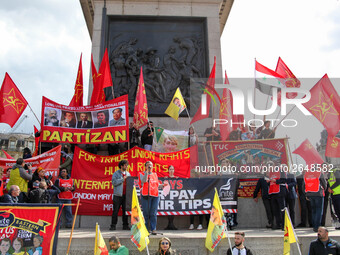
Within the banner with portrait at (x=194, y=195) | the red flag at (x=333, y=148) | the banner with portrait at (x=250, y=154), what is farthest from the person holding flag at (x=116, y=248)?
the red flag at (x=333, y=148)

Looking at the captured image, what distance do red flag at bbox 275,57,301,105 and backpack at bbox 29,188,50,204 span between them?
852 cm

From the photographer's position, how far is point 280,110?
1256cm

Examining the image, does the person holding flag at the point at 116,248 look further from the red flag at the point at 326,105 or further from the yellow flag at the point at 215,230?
the red flag at the point at 326,105

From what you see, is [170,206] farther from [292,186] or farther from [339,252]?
[339,252]

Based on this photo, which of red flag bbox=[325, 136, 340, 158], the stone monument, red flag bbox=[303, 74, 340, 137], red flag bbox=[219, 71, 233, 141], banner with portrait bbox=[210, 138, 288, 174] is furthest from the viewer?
the stone monument

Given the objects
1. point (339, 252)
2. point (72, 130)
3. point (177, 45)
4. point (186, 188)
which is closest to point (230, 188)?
point (186, 188)

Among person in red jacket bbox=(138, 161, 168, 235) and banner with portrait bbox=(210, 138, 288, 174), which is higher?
banner with portrait bbox=(210, 138, 288, 174)

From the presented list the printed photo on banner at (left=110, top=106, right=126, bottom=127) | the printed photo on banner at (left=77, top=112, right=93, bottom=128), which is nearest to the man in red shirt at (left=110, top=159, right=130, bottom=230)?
the printed photo on banner at (left=110, top=106, right=126, bottom=127)

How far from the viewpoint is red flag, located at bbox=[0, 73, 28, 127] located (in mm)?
11680

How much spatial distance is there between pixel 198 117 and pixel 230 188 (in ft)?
13.8

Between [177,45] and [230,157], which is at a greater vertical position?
[177,45]

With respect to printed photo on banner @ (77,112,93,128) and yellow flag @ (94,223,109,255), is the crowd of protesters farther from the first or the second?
yellow flag @ (94,223,109,255)

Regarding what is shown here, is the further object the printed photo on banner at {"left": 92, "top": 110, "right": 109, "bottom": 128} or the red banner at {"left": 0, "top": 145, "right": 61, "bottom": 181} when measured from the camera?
the printed photo on banner at {"left": 92, "top": 110, "right": 109, "bottom": 128}

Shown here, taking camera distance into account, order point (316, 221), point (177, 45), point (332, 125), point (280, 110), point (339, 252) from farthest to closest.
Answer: point (177, 45)
point (280, 110)
point (332, 125)
point (316, 221)
point (339, 252)
